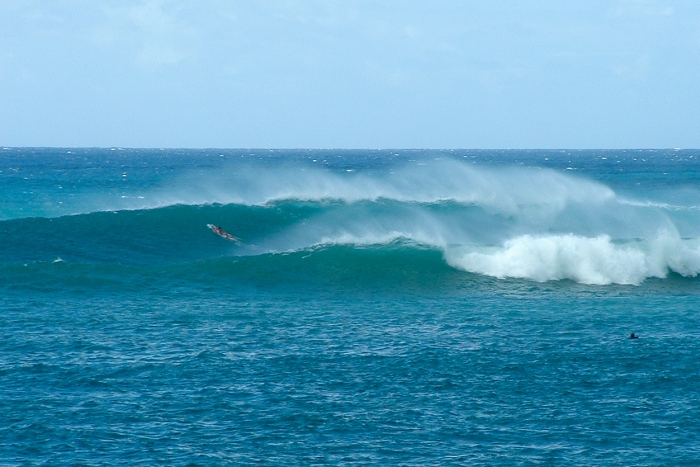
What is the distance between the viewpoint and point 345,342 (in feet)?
55.5

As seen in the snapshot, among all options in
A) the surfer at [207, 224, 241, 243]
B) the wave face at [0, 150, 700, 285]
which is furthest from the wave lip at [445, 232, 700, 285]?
the surfer at [207, 224, 241, 243]

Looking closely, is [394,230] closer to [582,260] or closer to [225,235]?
[225,235]

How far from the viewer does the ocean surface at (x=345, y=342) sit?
38.6ft

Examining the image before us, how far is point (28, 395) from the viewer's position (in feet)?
44.3

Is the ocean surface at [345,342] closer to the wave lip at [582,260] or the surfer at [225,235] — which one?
the wave lip at [582,260]

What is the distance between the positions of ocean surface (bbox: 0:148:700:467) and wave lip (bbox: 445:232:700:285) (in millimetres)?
72

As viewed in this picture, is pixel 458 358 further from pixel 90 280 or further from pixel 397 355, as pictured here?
pixel 90 280

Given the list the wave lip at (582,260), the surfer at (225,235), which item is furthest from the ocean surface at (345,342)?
the surfer at (225,235)

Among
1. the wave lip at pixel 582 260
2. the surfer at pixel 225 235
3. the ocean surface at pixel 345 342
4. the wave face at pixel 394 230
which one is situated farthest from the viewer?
the surfer at pixel 225 235

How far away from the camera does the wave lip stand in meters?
25.3

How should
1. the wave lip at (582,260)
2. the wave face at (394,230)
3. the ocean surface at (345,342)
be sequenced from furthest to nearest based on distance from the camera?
1. the wave face at (394,230)
2. the wave lip at (582,260)
3. the ocean surface at (345,342)

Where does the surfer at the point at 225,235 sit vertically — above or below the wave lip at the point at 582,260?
above

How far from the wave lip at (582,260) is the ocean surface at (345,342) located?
2.8 inches

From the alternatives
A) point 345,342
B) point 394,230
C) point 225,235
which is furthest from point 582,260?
point 225,235
